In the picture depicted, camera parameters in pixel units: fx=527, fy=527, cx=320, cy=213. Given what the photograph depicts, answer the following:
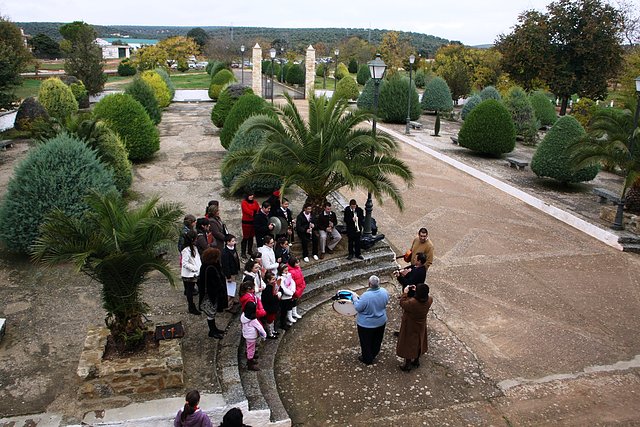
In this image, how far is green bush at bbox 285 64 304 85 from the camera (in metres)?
46.5

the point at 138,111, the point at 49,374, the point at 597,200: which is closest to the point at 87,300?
the point at 49,374

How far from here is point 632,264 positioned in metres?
11.0

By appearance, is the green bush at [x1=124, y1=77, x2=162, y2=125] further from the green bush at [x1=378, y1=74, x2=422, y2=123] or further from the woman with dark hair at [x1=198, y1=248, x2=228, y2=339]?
the woman with dark hair at [x1=198, y1=248, x2=228, y2=339]

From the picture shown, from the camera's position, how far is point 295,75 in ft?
155

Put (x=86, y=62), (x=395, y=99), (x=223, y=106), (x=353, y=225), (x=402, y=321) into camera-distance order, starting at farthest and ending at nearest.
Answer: (x=86, y=62), (x=395, y=99), (x=223, y=106), (x=353, y=225), (x=402, y=321)

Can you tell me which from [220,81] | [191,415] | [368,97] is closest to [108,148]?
[191,415]

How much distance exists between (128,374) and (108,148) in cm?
767

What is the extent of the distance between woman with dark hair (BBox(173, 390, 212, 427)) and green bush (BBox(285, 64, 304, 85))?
43015 mm

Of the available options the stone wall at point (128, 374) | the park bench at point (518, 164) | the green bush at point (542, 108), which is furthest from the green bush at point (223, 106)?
the stone wall at point (128, 374)

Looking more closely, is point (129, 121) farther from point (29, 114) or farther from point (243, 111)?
point (29, 114)

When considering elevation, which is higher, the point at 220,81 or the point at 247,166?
the point at 220,81

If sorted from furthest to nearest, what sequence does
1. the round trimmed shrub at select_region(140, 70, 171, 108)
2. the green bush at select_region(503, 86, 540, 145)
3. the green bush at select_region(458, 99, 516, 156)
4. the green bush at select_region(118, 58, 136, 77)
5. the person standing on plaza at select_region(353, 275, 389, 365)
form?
the green bush at select_region(118, 58, 136, 77) < the round trimmed shrub at select_region(140, 70, 171, 108) < the green bush at select_region(503, 86, 540, 145) < the green bush at select_region(458, 99, 516, 156) < the person standing on plaza at select_region(353, 275, 389, 365)

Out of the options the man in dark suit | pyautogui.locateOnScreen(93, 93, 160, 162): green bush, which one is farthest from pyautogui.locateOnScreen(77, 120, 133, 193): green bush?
the man in dark suit

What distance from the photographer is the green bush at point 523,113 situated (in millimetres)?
23984
